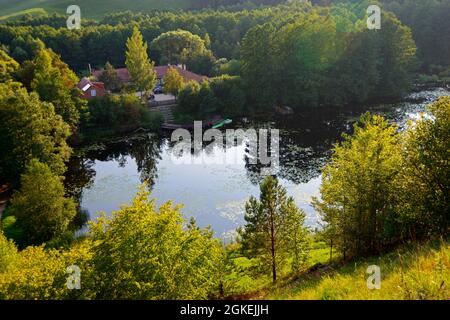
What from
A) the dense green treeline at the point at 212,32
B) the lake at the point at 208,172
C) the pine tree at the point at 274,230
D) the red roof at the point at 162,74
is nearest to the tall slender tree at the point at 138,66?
the red roof at the point at 162,74

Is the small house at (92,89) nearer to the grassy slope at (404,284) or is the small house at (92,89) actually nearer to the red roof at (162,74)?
the red roof at (162,74)

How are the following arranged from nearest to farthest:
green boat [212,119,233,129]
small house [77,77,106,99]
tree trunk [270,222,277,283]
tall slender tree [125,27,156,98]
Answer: tree trunk [270,222,277,283], green boat [212,119,233,129], small house [77,77,106,99], tall slender tree [125,27,156,98]

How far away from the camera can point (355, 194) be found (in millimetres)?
23797

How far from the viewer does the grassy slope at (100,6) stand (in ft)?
572

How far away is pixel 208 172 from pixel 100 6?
145 m

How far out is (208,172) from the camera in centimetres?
5416

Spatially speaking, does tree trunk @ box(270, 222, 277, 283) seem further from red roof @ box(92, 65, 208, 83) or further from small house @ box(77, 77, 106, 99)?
red roof @ box(92, 65, 208, 83)

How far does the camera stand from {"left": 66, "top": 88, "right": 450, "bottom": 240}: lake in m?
45.7

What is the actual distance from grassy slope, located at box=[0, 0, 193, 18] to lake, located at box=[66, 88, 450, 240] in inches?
4703

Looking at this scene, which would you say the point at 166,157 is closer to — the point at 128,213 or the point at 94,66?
the point at 128,213

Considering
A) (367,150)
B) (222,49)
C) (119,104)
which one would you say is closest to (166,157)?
(119,104)

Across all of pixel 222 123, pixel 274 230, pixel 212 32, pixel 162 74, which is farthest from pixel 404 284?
pixel 212 32

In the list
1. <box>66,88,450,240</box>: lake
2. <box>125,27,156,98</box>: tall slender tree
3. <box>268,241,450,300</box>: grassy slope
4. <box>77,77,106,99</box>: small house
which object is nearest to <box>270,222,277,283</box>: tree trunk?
<box>268,241,450,300</box>: grassy slope

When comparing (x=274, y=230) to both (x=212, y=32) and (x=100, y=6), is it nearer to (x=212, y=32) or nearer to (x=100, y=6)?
(x=212, y=32)
